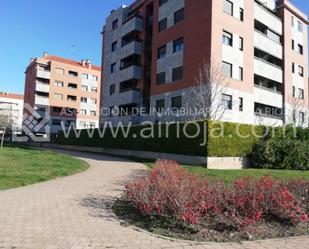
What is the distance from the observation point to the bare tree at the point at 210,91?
901 inches

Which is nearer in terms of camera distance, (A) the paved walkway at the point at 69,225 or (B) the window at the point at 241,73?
(A) the paved walkway at the point at 69,225

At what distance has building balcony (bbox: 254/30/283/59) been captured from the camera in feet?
91.2

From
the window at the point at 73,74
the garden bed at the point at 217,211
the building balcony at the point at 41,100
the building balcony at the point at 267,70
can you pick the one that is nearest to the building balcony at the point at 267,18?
the building balcony at the point at 267,70

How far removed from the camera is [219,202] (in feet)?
20.0

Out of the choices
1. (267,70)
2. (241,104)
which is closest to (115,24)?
(267,70)

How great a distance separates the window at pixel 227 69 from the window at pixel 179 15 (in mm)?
6290

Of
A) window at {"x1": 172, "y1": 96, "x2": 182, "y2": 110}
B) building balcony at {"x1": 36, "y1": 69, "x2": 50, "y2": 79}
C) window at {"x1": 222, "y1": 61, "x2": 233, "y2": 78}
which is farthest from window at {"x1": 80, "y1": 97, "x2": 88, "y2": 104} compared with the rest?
window at {"x1": 222, "y1": 61, "x2": 233, "y2": 78}

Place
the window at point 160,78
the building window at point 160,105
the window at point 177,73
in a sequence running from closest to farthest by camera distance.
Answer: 1. the window at point 177,73
2. the building window at point 160,105
3. the window at point 160,78

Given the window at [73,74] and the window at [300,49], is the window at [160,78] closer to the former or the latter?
the window at [300,49]

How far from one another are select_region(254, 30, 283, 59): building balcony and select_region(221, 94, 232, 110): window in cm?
678

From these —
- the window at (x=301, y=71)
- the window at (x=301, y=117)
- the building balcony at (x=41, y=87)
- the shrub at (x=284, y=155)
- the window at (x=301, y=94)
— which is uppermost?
the building balcony at (x=41, y=87)

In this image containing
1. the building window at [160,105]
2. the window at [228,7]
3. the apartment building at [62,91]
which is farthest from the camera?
the apartment building at [62,91]

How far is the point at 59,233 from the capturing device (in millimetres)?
5090

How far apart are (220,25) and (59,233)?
2270 centimetres
